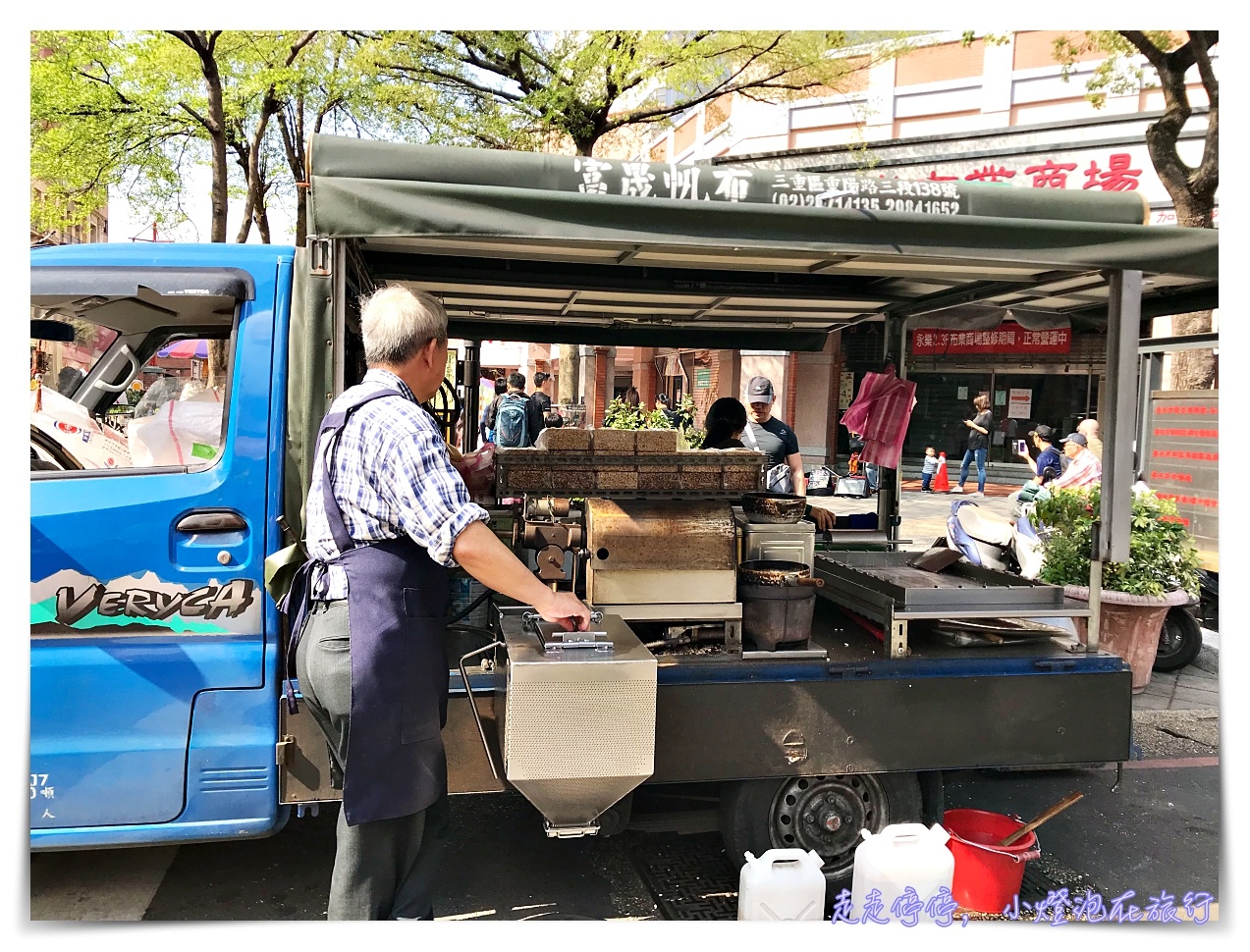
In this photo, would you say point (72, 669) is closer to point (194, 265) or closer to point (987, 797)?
point (194, 265)

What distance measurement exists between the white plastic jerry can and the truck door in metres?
2.01

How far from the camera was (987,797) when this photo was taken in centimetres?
454

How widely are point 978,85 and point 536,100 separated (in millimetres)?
8689

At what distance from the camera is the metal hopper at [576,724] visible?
8.61 ft

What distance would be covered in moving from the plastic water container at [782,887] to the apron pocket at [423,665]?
1.23 metres

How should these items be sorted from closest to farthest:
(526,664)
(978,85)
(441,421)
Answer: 1. (526,664)
2. (441,421)
3. (978,85)

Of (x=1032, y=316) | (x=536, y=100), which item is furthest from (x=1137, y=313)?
(x=536, y=100)

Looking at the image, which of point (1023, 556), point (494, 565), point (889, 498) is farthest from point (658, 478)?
point (1023, 556)

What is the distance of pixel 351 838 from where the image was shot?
2.50 meters

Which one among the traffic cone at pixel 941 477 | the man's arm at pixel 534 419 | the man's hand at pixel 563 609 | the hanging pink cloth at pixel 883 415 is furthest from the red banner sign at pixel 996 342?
the man's hand at pixel 563 609

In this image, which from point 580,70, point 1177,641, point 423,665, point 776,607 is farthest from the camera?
point 580,70

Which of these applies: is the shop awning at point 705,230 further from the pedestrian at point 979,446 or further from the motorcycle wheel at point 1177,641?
the pedestrian at point 979,446

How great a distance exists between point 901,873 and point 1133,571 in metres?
3.91

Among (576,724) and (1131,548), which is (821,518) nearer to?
(1131,548)
